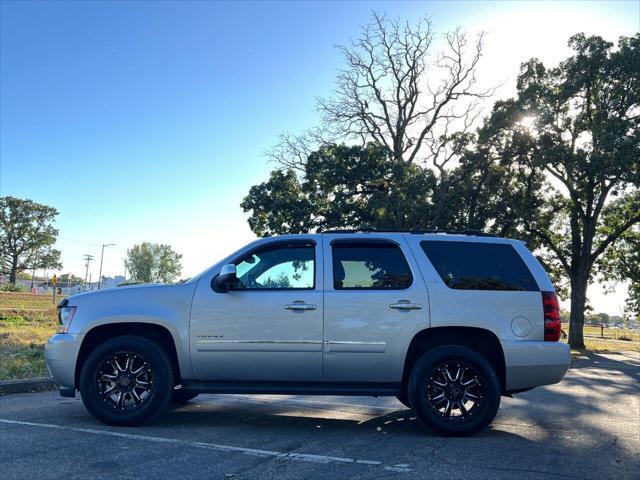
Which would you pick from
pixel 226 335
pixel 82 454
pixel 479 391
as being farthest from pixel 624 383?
pixel 82 454

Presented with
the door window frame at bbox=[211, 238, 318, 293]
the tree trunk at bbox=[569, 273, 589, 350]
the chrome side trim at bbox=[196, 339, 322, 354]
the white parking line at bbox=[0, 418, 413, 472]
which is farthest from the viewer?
the tree trunk at bbox=[569, 273, 589, 350]

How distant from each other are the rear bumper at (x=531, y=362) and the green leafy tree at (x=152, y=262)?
11288 centimetres

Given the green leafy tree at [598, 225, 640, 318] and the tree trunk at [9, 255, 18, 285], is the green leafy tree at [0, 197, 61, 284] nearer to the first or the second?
the tree trunk at [9, 255, 18, 285]

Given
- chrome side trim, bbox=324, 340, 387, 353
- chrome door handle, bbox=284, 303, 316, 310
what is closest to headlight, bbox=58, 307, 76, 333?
chrome door handle, bbox=284, 303, 316, 310

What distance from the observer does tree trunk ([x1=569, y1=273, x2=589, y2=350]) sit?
2664 cm

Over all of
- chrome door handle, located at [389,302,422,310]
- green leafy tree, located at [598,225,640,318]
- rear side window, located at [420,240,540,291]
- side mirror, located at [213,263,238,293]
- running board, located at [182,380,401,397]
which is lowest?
running board, located at [182,380,401,397]

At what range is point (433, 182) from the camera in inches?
947

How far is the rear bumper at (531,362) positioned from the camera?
5.46 metres

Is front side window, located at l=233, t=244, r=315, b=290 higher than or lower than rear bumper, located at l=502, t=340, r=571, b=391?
higher

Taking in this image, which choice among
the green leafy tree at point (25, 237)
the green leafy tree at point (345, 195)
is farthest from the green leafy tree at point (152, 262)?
the green leafy tree at point (345, 195)

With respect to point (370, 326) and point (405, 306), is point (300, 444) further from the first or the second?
point (405, 306)

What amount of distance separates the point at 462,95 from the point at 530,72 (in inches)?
261

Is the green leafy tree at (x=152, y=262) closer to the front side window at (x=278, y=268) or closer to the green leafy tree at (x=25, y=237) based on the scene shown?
the green leafy tree at (x=25, y=237)

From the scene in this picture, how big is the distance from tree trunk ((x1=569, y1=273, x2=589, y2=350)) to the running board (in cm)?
2428
